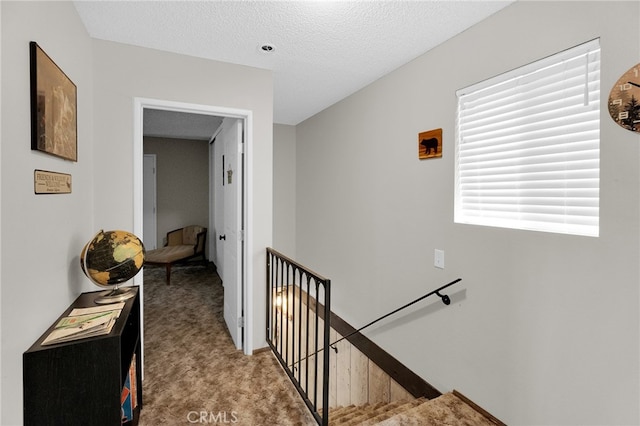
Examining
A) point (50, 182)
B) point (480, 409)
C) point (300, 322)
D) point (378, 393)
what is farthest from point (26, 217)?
point (378, 393)

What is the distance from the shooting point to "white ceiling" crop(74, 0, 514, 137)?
1.73m

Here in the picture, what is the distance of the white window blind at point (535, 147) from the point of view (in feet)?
4.82

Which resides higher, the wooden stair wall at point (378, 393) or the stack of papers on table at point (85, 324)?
the stack of papers on table at point (85, 324)

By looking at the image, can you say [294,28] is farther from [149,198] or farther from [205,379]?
[149,198]

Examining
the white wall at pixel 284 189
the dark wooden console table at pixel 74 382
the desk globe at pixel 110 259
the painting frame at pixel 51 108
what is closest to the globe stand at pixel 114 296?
the desk globe at pixel 110 259

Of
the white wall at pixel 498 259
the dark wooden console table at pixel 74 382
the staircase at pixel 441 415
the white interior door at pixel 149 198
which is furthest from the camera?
the white interior door at pixel 149 198

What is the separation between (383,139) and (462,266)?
1.32 metres

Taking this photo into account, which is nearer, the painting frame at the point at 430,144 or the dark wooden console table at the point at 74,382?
the dark wooden console table at the point at 74,382

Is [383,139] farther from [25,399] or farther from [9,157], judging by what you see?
[25,399]

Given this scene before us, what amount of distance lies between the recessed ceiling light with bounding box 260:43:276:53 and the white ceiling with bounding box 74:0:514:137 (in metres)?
0.02

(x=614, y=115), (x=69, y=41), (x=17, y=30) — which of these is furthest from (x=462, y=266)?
(x=69, y=41)

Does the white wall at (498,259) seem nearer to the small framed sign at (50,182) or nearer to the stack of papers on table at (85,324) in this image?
the stack of papers on table at (85,324)

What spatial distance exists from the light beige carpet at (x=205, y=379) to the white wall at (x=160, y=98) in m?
0.35

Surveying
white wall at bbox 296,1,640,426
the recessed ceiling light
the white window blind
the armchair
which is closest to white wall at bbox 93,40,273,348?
the recessed ceiling light
